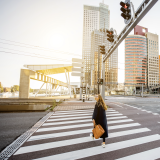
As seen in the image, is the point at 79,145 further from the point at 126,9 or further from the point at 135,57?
the point at 135,57

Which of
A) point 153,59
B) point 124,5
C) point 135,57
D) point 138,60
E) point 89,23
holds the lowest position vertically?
point 124,5

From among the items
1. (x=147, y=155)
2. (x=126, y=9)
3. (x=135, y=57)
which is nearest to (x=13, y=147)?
(x=147, y=155)

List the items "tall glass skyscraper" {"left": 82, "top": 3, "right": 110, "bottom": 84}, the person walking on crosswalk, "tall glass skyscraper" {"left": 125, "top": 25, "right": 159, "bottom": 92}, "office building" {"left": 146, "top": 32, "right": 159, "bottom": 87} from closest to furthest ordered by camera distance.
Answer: the person walking on crosswalk, "tall glass skyscraper" {"left": 125, "top": 25, "right": 159, "bottom": 92}, "office building" {"left": 146, "top": 32, "right": 159, "bottom": 87}, "tall glass skyscraper" {"left": 82, "top": 3, "right": 110, "bottom": 84}

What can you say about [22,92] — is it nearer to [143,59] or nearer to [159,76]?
[143,59]

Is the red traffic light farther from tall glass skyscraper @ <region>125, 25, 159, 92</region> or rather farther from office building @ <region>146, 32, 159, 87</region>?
office building @ <region>146, 32, 159, 87</region>

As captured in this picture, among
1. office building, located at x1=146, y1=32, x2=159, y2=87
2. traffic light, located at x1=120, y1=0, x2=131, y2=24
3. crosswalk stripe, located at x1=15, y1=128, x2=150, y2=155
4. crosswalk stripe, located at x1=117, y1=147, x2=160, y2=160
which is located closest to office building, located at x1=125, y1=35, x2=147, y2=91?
office building, located at x1=146, y1=32, x2=159, y2=87

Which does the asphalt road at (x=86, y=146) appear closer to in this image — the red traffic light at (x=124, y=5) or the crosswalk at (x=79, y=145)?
the crosswalk at (x=79, y=145)

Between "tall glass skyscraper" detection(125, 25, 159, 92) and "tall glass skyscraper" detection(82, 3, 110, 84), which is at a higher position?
"tall glass skyscraper" detection(82, 3, 110, 84)

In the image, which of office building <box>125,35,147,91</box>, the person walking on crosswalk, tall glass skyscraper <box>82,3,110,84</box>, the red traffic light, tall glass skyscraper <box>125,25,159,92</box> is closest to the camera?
the person walking on crosswalk

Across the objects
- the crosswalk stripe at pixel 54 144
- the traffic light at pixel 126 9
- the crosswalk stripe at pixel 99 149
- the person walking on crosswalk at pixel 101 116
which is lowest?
the crosswalk stripe at pixel 54 144

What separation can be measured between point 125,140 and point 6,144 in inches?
166

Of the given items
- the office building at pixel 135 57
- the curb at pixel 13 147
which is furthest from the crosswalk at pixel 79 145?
the office building at pixel 135 57

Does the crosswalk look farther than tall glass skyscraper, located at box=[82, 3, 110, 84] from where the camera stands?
No

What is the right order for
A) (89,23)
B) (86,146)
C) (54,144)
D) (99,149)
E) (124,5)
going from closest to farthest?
(99,149), (86,146), (54,144), (124,5), (89,23)
